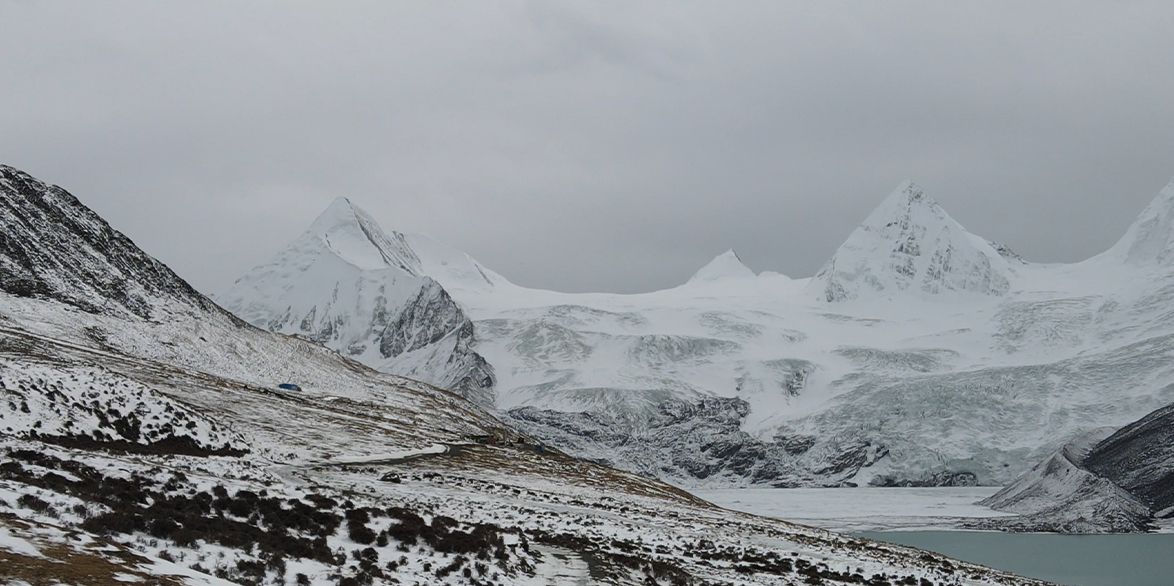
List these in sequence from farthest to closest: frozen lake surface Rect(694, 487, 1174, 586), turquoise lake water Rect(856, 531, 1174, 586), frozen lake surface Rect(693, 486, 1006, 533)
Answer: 1. frozen lake surface Rect(693, 486, 1006, 533)
2. frozen lake surface Rect(694, 487, 1174, 586)
3. turquoise lake water Rect(856, 531, 1174, 586)

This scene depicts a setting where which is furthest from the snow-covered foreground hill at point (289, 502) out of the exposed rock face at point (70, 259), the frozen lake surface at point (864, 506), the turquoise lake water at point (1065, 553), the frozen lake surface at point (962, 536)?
the frozen lake surface at point (864, 506)

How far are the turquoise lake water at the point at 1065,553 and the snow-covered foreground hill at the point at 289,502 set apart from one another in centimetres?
3073

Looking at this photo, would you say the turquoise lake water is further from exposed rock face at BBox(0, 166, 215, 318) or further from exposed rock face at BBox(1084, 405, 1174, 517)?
exposed rock face at BBox(0, 166, 215, 318)

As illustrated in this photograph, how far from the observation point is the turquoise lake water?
72.6 m

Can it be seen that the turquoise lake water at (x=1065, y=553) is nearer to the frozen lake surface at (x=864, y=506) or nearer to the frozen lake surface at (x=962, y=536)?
the frozen lake surface at (x=962, y=536)

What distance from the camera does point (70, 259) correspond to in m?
119

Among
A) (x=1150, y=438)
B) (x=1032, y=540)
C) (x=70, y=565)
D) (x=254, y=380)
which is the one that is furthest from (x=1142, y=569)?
(x=254, y=380)

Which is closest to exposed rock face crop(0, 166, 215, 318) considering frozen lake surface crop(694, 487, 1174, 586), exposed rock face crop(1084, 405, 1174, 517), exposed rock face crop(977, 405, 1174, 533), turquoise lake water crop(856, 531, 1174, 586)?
frozen lake surface crop(694, 487, 1174, 586)

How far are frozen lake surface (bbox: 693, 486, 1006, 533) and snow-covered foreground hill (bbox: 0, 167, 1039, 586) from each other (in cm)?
5276

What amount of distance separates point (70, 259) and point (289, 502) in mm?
106331

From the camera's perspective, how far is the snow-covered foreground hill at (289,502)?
2117 centimetres

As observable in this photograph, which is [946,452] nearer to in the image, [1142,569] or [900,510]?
[900,510]

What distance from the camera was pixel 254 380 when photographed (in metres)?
110

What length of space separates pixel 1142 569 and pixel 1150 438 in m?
62.9
